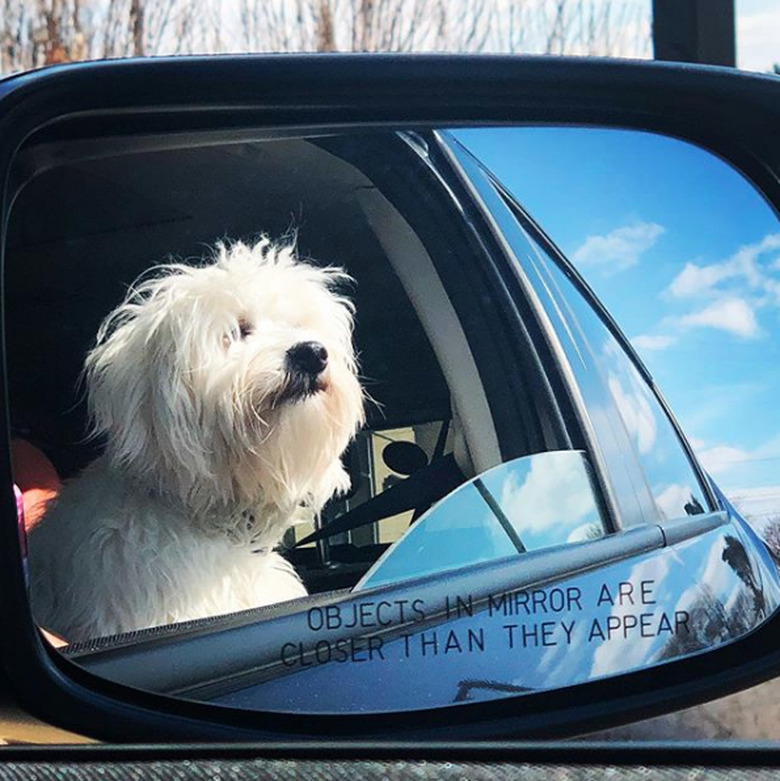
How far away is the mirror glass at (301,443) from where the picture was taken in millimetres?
1516

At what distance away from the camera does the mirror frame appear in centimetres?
148

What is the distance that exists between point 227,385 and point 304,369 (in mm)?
101

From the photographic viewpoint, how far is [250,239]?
154cm

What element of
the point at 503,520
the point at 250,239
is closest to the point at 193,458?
the point at 250,239

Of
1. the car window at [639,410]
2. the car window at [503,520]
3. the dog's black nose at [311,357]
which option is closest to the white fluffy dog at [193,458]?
the dog's black nose at [311,357]

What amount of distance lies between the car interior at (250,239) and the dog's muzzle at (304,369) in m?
0.08

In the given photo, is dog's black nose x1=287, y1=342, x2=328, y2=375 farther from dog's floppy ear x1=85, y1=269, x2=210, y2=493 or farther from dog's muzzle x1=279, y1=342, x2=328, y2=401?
dog's floppy ear x1=85, y1=269, x2=210, y2=493

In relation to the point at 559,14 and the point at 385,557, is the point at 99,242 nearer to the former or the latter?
the point at 385,557

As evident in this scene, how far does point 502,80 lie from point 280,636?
84cm

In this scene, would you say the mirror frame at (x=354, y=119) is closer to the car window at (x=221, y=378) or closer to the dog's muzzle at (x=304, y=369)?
the car window at (x=221, y=378)

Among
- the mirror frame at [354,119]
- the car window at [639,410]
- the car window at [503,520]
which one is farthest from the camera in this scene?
the car window at [639,410]

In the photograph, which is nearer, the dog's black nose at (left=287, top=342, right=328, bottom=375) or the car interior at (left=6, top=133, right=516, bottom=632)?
the car interior at (left=6, top=133, right=516, bottom=632)

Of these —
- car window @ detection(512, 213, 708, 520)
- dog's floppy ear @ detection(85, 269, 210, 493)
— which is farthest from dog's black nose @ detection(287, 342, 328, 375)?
car window @ detection(512, 213, 708, 520)

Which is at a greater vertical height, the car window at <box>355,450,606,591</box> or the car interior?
the car interior
